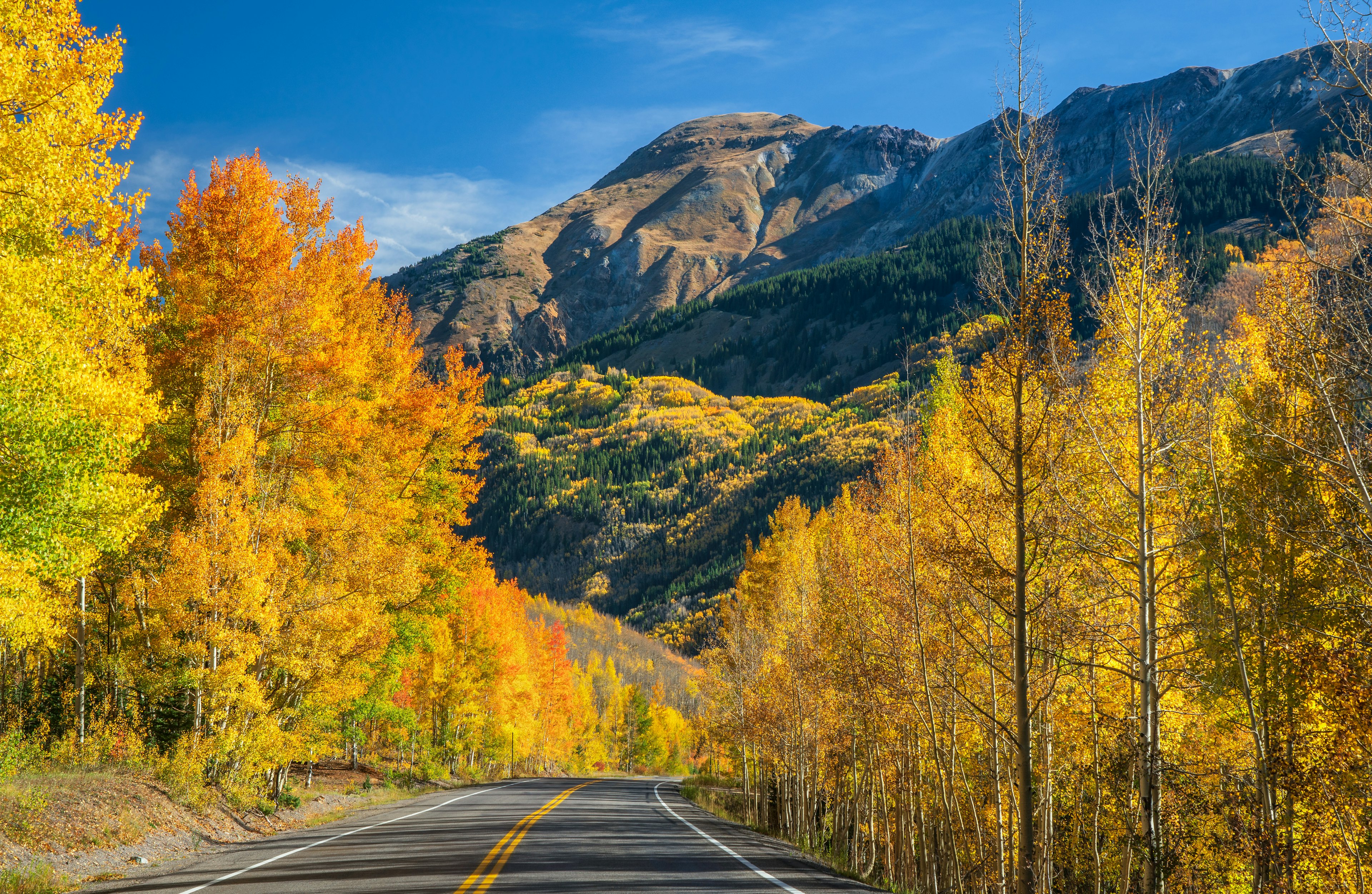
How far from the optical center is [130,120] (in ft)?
45.2

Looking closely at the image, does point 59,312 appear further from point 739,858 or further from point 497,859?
point 739,858

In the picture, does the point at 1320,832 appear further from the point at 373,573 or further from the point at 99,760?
the point at 99,760

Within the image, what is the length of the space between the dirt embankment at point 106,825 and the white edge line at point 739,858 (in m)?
9.38

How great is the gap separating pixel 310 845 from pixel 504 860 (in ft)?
15.5

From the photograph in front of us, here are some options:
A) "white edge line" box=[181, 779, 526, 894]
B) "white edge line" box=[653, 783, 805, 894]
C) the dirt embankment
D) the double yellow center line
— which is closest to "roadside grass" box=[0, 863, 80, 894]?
the dirt embankment

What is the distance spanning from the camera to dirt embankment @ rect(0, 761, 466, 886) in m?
12.6

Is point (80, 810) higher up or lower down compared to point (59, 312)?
lower down

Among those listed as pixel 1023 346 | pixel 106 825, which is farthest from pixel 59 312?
pixel 1023 346

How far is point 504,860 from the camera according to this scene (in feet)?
47.0

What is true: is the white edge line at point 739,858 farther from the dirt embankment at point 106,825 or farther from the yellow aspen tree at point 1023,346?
the dirt embankment at point 106,825

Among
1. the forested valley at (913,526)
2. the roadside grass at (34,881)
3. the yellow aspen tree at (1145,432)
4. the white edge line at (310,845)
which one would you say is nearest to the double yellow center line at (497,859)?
the white edge line at (310,845)

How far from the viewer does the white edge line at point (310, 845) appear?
11.5 metres

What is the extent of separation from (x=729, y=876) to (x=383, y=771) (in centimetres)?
3324

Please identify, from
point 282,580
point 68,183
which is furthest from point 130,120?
point 282,580
